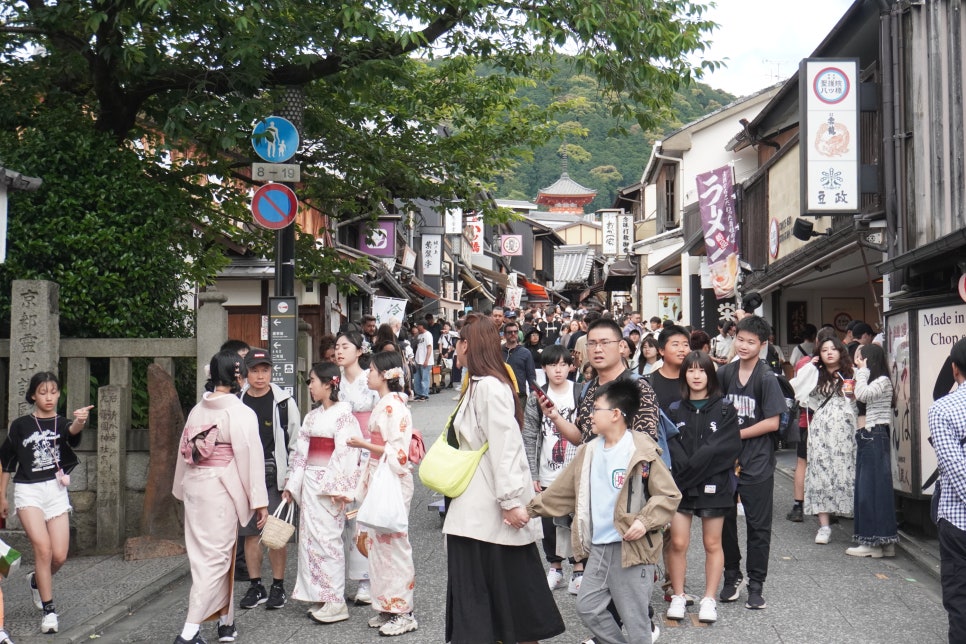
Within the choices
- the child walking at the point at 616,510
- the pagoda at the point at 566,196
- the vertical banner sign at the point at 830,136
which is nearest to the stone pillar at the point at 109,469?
the child walking at the point at 616,510

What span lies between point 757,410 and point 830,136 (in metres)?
5.51

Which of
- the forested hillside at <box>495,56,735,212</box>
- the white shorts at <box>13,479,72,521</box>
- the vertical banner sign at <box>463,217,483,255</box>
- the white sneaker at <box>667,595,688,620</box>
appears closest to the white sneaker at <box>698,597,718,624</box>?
the white sneaker at <box>667,595,688,620</box>

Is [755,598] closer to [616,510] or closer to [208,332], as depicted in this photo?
[616,510]

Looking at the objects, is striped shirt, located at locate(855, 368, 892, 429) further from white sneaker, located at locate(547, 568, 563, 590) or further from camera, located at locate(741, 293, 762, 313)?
camera, located at locate(741, 293, 762, 313)

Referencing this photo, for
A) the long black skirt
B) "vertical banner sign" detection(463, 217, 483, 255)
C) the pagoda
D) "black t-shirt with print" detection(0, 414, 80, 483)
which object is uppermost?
the pagoda

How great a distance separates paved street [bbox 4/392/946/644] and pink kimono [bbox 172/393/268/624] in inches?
21.4

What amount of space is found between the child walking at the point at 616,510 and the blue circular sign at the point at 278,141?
5.22 m

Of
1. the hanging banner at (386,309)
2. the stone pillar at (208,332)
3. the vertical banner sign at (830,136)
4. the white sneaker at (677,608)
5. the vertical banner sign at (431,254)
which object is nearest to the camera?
the white sneaker at (677,608)

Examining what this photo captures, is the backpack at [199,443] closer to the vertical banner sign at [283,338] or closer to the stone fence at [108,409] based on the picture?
the stone fence at [108,409]

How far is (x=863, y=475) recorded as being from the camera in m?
8.41

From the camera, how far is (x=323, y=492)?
6.72 m

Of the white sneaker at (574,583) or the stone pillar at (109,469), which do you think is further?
the stone pillar at (109,469)

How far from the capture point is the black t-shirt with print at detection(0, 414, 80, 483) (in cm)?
661

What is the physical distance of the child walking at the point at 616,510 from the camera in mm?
5203
